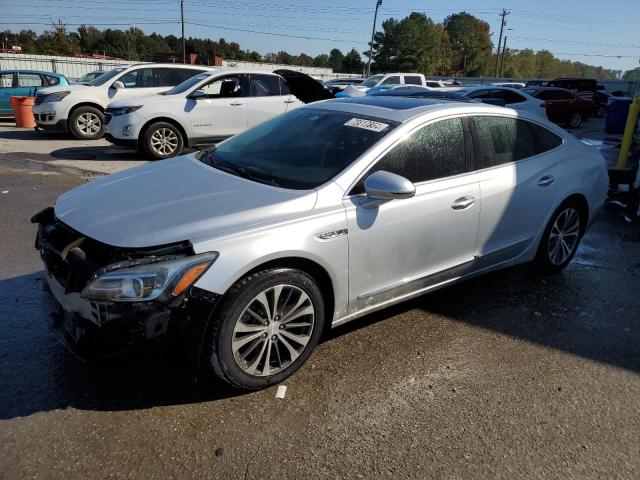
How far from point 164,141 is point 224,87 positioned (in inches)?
63.4

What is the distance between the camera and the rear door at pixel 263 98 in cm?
1037

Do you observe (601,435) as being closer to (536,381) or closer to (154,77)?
(536,381)

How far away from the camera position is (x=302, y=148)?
3602mm

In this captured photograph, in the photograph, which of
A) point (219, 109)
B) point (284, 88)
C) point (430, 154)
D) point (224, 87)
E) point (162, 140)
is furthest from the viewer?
point (284, 88)

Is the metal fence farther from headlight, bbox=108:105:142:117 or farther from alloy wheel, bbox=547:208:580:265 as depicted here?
alloy wheel, bbox=547:208:580:265

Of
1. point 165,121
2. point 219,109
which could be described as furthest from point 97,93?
point 219,109

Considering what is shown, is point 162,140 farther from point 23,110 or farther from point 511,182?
point 511,182

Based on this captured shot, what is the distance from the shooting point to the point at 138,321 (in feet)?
8.07

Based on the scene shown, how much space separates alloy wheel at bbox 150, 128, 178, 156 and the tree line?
6666 centimetres

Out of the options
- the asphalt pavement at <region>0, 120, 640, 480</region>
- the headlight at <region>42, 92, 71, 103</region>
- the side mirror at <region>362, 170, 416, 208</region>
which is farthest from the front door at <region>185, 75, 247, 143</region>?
the side mirror at <region>362, 170, 416, 208</region>

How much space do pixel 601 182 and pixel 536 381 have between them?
254 cm

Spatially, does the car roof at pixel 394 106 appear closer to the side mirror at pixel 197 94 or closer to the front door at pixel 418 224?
the front door at pixel 418 224

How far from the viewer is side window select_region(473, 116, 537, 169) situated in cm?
385

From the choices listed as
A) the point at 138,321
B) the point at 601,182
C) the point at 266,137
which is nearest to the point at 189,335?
the point at 138,321
